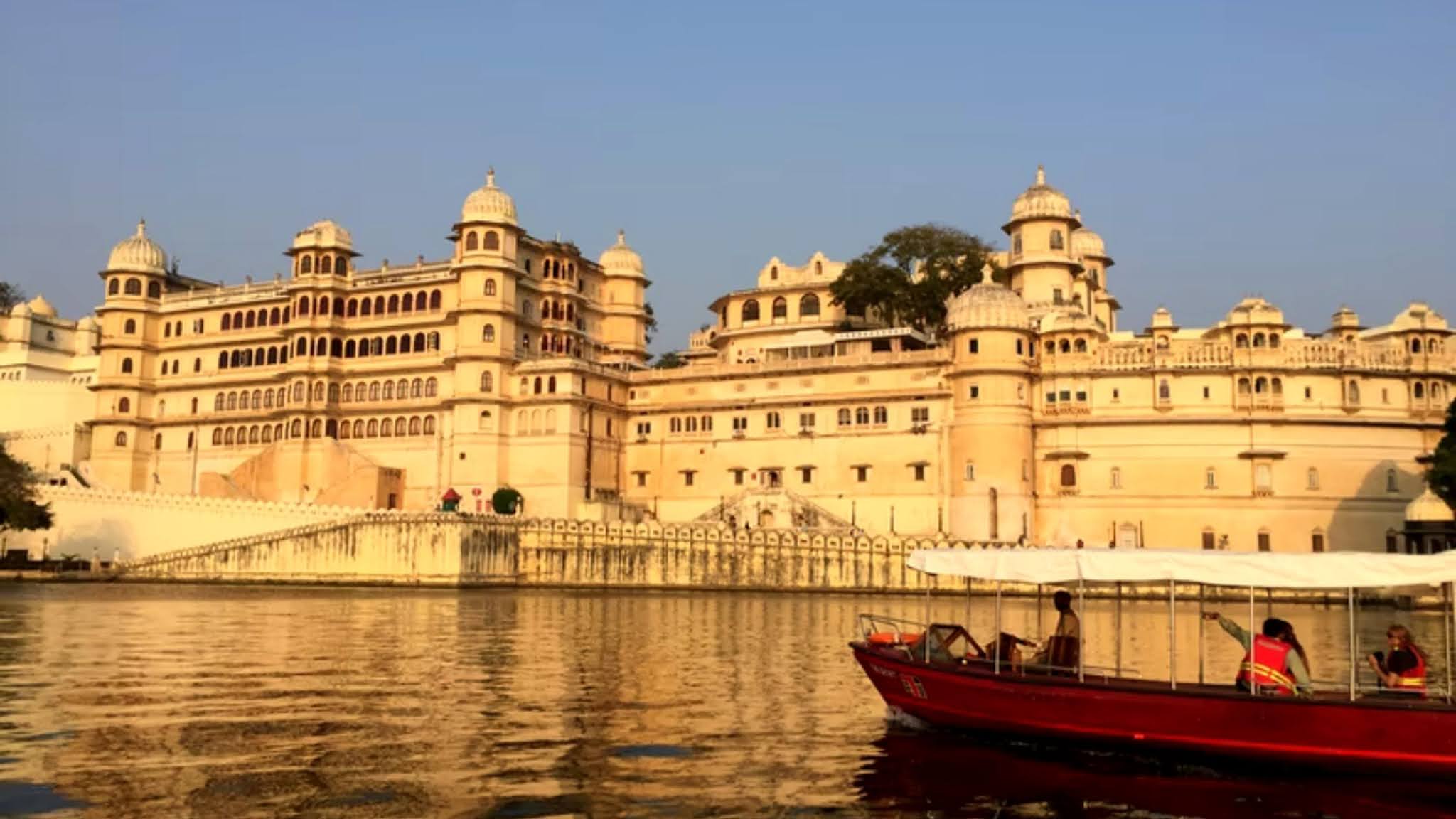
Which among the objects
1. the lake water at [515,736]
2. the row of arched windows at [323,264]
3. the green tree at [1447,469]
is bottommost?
the lake water at [515,736]

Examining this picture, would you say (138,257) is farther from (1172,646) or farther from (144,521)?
(1172,646)

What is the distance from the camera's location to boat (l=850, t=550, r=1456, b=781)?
14.0m

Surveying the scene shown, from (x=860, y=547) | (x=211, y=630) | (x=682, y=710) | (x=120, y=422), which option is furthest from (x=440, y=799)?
(x=120, y=422)

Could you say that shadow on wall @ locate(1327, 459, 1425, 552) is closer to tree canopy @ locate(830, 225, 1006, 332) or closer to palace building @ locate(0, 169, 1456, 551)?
palace building @ locate(0, 169, 1456, 551)

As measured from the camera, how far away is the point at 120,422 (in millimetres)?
75500

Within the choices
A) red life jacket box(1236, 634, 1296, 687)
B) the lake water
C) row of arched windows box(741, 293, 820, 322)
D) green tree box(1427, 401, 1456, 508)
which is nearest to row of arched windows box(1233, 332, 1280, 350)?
green tree box(1427, 401, 1456, 508)

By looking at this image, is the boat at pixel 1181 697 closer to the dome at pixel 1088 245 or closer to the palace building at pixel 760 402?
the palace building at pixel 760 402

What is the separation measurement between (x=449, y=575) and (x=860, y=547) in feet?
56.9

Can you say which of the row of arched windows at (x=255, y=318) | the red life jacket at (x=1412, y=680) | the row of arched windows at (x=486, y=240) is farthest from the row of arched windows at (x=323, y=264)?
the red life jacket at (x=1412, y=680)

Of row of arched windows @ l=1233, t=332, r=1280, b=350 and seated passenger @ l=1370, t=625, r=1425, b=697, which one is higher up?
row of arched windows @ l=1233, t=332, r=1280, b=350

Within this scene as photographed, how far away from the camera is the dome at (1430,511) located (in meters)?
48.9

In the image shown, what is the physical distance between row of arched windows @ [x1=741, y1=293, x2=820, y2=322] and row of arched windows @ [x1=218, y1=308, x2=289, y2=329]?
87.8 ft

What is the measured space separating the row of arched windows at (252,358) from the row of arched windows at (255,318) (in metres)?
1.38

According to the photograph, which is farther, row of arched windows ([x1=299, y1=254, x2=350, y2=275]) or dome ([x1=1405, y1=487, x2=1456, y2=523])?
row of arched windows ([x1=299, y1=254, x2=350, y2=275])
